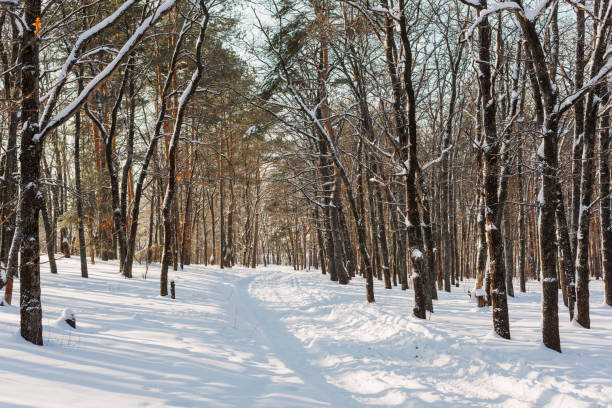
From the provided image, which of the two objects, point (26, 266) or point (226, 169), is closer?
point (26, 266)

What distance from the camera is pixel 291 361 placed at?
6879mm

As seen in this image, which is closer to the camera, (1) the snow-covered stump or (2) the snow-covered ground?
(2) the snow-covered ground

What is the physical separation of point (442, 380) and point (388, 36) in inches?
338

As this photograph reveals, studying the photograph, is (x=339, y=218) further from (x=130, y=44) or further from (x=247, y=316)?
(x=130, y=44)

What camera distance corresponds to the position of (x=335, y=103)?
2019 cm

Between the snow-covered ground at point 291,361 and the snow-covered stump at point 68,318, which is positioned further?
the snow-covered stump at point 68,318

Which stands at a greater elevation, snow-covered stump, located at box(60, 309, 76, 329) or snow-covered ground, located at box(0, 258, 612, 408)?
snow-covered stump, located at box(60, 309, 76, 329)

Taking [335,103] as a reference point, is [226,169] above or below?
below

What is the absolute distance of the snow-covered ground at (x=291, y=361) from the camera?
4680 millimetres

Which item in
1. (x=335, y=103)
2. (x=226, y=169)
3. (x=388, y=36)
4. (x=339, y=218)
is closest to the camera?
(x=388, y=36)

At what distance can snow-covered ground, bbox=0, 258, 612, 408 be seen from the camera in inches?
184

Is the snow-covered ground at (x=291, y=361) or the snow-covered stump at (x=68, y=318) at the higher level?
the snow-covered stump at (x=68, y=318)

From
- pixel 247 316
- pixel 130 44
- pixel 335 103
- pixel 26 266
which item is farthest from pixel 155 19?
pixel 335 103

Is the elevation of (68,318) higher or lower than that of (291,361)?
higher
